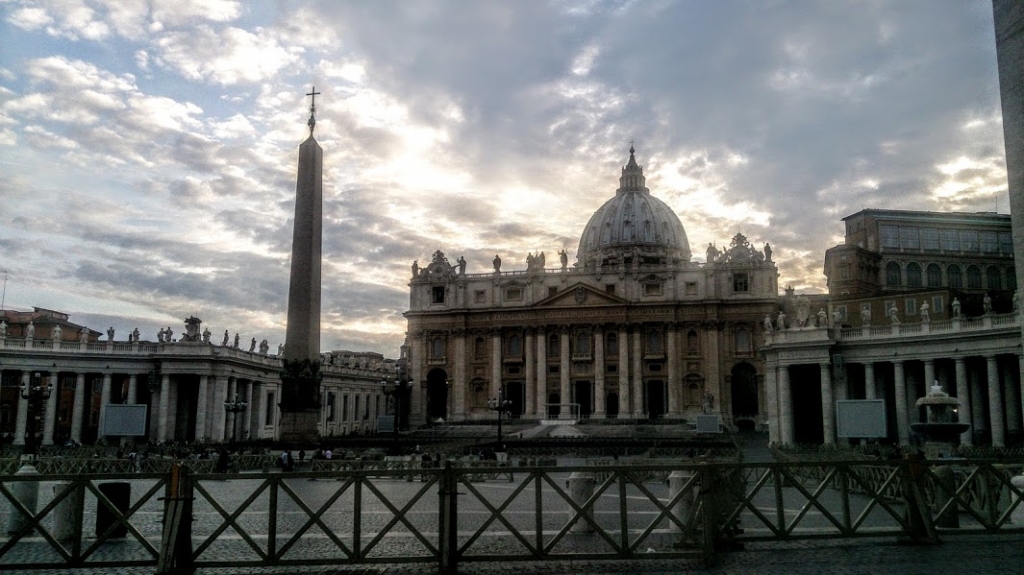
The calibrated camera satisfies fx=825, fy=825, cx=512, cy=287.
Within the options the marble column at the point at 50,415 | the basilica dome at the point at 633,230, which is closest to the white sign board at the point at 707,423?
the marble column at the point at 50,415

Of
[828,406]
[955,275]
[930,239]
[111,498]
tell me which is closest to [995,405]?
[828,406]

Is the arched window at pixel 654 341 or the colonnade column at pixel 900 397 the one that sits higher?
the arched window at pixel 654 341

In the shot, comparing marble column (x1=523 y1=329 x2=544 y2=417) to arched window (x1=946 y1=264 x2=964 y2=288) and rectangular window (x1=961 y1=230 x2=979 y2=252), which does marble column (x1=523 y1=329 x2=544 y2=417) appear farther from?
rectangular window (x1=961 y1=230 x2=979 y2=252)

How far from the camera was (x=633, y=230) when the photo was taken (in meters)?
109

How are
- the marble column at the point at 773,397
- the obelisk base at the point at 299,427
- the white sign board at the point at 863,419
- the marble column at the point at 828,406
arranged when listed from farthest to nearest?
1. the marble column at the point at 773,397
2. the marble column at the point at 828,406
3. the obelisk base at the point at 299,427
4. the white sign board at the point at 863,419

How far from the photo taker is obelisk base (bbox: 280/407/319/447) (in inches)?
1201

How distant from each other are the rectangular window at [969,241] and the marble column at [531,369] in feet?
133

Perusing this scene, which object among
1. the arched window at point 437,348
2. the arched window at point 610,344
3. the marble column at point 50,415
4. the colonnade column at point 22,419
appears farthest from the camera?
the arched window at point 437,348

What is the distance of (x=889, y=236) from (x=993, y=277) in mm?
9100

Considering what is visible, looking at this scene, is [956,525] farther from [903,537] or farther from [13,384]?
[13,384]

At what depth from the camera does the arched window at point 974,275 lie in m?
69.3

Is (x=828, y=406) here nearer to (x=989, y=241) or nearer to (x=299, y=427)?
(x=299, y=427)

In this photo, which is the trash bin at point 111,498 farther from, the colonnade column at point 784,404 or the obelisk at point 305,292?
the colonnade column at point 784,404

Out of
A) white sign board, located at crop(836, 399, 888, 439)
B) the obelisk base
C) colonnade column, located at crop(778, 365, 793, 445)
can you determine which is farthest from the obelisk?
colonnade column, located at crop(778, 365, 793, 445)
